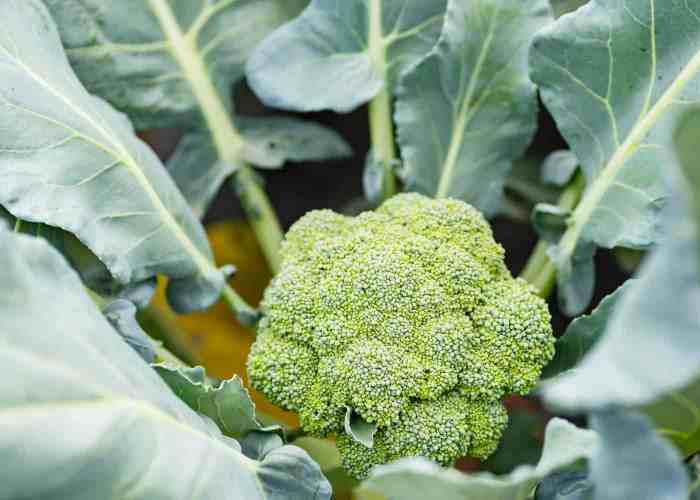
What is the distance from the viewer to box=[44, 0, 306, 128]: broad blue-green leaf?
104cm

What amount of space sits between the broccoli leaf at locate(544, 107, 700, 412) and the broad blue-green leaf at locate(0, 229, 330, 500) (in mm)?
348

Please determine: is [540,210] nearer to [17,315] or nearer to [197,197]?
[197,197]

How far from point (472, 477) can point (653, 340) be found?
199 millimetres

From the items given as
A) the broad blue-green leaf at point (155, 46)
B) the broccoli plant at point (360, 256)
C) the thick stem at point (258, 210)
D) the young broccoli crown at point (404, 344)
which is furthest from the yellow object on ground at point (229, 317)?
the young broccoli crown at point (404, 344)

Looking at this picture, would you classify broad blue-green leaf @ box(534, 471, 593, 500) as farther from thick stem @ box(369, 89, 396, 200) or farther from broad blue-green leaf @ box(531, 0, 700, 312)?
thick stem @ box(369, 89, 396, 200)

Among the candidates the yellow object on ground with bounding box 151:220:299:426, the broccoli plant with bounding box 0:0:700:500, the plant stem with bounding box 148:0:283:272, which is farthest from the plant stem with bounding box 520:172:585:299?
the yellow object on ground with bounding box 151:220:299:426

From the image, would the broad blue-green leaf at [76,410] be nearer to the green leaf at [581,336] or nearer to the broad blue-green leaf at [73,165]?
the broad blue-green leaf at [73,165]

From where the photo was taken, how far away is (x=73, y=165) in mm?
865

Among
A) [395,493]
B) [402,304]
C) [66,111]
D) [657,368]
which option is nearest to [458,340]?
[402,304]

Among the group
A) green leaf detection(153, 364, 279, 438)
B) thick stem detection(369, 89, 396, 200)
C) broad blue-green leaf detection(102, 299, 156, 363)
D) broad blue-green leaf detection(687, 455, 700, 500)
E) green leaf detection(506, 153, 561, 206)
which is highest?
thick stem detection(369, 89, 396, 200)

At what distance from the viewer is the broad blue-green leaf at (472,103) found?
953 millimetres

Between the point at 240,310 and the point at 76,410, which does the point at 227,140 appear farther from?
the point at 76,410

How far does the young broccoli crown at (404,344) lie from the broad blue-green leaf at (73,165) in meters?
0.17

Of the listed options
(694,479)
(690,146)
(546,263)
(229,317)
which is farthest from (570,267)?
(229,317)
